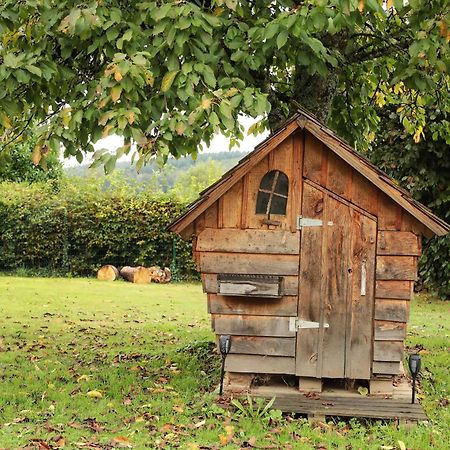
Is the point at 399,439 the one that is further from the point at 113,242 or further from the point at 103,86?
the point at 113,242

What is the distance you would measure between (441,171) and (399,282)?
953 cm

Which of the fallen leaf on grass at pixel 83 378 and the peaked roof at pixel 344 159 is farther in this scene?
the fallen leaf on grass at pixel 83 378

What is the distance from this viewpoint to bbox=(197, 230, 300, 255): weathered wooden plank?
22.1 feet

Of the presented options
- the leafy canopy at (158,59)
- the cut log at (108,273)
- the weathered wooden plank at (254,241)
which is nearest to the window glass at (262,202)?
the weathered wooden plank at (254,241)

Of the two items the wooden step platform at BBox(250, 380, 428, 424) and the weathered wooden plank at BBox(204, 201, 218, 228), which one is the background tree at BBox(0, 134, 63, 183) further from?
the wooden step platform at BBox(250, 380, 428, 424)

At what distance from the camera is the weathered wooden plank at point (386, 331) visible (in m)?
6.68

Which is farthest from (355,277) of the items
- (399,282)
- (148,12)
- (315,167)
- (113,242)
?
(113,242)

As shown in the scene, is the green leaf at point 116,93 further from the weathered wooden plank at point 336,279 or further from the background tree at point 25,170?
the background tree at point 25,170

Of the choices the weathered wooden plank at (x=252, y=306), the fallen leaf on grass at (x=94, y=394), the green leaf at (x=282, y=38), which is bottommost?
the fallen leaf on grass at (x=94, y=394)

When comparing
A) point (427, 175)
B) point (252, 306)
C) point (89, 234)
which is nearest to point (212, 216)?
point (252, 306)

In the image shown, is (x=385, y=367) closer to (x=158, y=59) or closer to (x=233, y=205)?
(x=233, y=205)

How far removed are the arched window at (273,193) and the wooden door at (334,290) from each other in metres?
0.21

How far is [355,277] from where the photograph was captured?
669 centimetres

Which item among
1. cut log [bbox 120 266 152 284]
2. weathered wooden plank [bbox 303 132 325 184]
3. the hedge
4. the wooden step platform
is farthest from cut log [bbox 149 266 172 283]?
weathered wooden plank [bbox 303 132 325 184]
